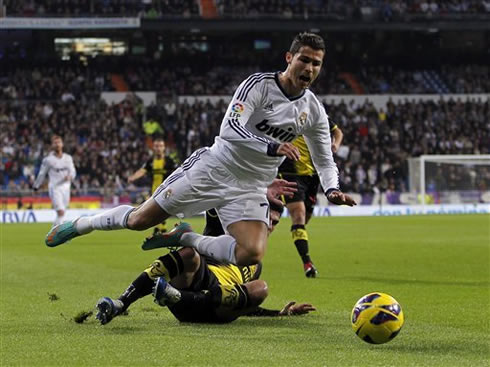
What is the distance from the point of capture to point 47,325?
784 cm

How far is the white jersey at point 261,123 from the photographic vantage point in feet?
26.7

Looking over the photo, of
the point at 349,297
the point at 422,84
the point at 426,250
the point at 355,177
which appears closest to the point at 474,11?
the point at 422,84

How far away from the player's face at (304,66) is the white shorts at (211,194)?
3.09 ft

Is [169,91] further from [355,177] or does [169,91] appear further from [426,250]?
[426,250]

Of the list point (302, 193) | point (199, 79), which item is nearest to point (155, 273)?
point (302, 193)

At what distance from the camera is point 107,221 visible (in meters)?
8.66

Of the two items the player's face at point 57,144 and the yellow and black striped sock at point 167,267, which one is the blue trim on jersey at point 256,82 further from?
the player's face at point 57,144

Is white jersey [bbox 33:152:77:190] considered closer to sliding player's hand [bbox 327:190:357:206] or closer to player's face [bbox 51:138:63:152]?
player's face [bbox 51:138:63:152]

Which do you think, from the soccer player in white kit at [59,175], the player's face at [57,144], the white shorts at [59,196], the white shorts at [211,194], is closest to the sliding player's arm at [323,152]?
the white shorts at [211,194]

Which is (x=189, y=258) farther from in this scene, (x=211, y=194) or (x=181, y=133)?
(x=181, y=133)

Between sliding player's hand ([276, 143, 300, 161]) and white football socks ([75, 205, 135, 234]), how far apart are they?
1.77 metres

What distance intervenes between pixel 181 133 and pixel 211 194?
111ft

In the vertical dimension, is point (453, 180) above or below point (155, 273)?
below

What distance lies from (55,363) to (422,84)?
45036mm
